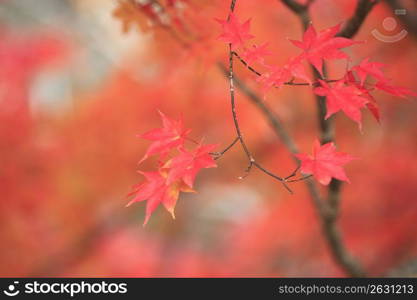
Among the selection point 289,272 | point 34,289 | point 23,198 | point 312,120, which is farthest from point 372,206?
point 23,198

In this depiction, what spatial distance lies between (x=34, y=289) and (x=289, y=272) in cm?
375

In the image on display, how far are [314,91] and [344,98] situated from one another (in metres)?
0.11

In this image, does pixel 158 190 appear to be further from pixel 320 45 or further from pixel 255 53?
pixel 320 45

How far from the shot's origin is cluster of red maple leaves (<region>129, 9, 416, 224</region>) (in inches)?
60.1

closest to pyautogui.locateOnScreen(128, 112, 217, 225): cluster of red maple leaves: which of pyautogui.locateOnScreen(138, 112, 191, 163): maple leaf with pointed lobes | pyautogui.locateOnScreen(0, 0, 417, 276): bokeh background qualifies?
pyautogui.locateOnScreen(138, 112, 191, 163): maple leaf with pointed lobes

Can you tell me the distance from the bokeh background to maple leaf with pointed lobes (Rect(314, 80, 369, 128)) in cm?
191

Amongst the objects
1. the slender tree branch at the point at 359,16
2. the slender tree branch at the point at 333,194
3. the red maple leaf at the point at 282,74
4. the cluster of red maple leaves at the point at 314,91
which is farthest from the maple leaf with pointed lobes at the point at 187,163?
the slender tree branch at the point at 359,16

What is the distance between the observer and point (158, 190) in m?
1.63

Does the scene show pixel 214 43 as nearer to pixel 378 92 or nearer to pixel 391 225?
pixel 378 92

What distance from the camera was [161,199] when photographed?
1.63m

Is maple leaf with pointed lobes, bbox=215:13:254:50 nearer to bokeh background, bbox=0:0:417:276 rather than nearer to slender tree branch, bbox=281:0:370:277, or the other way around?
slender tree branch, bbox=281:0:370:277

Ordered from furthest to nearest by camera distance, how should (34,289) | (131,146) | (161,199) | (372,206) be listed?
(131,146) → (372,206) → (34,289) → (161,199)

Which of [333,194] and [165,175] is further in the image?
[333,194]

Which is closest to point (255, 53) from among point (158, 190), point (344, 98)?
point (344, 98)
